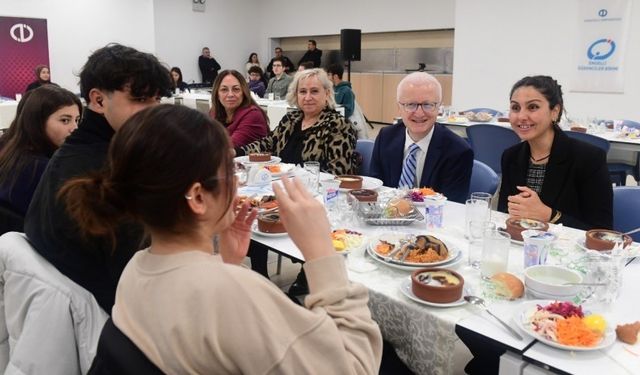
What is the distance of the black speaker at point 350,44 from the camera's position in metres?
9.30

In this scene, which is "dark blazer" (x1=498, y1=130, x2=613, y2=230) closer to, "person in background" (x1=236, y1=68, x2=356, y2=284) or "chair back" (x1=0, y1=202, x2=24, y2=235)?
"person in background" (x1=236, y1=68, x2=356, y2=284)

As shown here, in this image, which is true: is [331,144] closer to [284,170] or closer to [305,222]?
[284,170]

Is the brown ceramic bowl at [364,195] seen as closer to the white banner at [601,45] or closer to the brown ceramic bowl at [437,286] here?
the brown ceramic bowl at [437,286]

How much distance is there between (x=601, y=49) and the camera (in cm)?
711

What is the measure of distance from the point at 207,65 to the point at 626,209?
37.9 ft

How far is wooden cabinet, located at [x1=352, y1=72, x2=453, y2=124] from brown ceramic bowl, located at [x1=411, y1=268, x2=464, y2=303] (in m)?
9.32

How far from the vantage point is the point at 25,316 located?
1401 mm

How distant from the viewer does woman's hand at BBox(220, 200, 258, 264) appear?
4.09ft

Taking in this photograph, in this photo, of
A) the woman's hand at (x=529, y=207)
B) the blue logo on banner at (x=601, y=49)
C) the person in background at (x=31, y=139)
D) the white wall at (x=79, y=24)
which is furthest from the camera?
the white wall at (x=79, y=24)

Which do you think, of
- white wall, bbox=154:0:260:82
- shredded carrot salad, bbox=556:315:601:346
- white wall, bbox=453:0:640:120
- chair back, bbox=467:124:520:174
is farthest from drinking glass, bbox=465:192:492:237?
white wall, bbox=154:0:260:82

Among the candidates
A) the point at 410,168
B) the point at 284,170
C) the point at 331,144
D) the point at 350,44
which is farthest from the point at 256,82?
the point at 410,168

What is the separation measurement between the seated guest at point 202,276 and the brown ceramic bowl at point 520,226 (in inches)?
41.2

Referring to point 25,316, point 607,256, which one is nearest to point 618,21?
point 607,256


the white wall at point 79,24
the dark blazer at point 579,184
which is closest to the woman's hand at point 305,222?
the dark blazer at point 579,184
